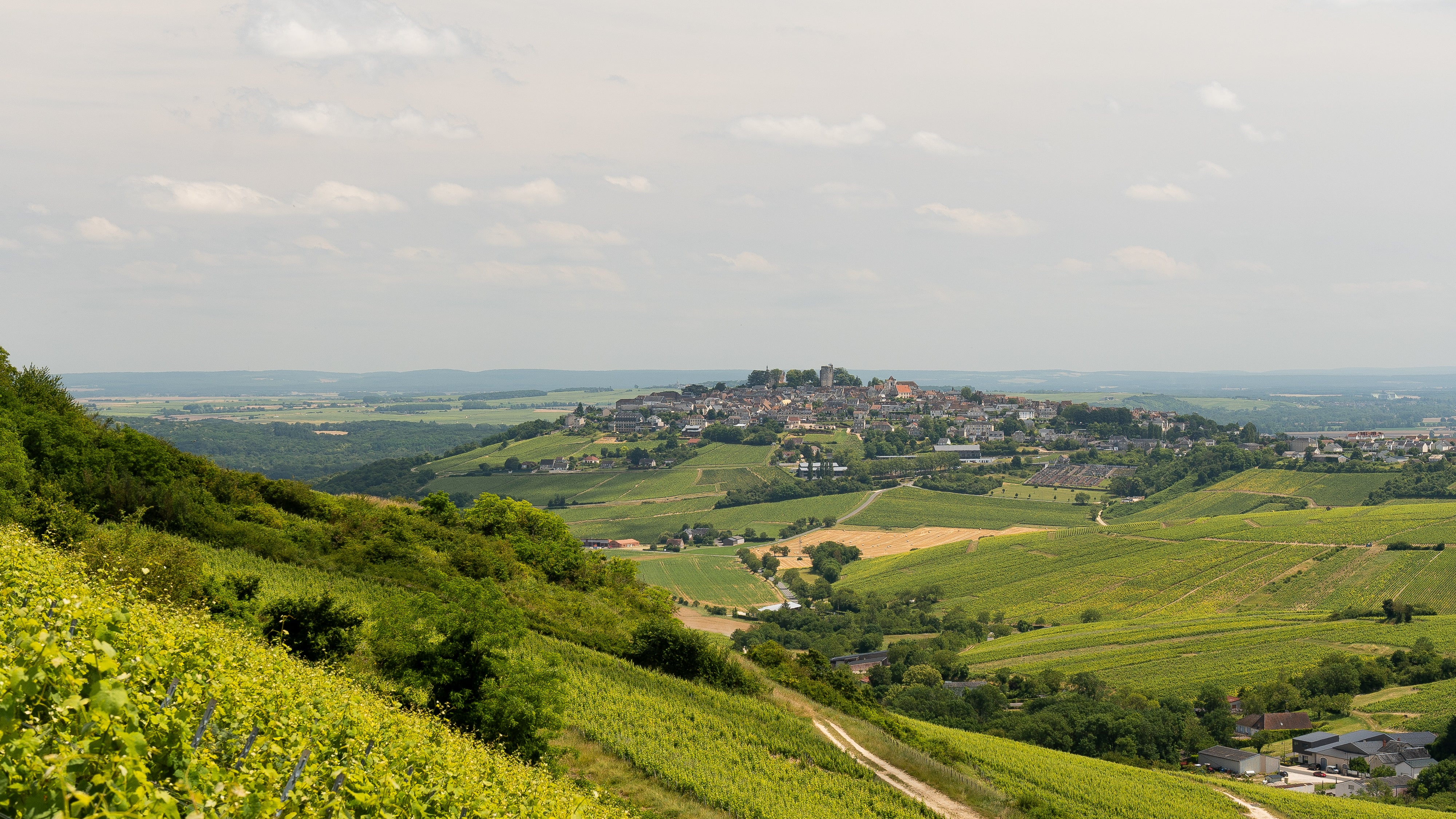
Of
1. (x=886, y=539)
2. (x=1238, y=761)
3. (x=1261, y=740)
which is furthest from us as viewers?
(x=886, y=539)

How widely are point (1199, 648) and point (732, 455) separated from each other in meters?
101

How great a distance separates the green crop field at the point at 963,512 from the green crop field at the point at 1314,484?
2465 cm

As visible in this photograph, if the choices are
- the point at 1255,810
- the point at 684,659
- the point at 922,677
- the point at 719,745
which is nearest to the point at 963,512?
the point at 922,677

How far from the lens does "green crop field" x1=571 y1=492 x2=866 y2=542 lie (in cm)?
12300

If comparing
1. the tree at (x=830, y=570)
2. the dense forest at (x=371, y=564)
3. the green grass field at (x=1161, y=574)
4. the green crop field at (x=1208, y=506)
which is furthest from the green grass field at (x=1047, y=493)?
the dense forest at (x=371, y=564)

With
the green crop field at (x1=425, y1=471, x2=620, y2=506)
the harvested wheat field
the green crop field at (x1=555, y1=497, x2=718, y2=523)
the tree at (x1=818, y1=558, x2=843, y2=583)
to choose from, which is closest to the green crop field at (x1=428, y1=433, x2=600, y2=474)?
the green crop field at (x1=425, y1=471, x2=620, y2=506)

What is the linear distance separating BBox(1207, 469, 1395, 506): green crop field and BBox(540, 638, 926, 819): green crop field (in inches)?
4814

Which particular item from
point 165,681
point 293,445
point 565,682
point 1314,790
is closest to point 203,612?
point 165,681

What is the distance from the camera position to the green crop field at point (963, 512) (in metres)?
127

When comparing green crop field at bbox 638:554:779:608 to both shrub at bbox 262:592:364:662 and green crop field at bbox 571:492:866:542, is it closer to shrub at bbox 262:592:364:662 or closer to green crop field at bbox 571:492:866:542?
green crop field at bbox 571:492:866:542

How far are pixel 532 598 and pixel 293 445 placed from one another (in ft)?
598

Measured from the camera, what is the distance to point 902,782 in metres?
24.8

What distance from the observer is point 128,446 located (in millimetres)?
31188

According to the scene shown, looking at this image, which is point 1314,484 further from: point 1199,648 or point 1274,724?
point 1274,724
